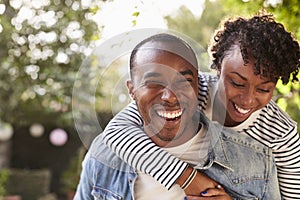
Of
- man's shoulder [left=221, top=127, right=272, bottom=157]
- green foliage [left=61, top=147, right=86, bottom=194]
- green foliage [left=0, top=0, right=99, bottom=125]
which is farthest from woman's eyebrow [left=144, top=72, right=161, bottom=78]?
green foliage [left=61, top=147, right=86, bottom=194]

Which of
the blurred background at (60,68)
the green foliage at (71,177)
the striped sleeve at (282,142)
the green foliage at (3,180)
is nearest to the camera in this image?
the striped sleeve at (282,142)

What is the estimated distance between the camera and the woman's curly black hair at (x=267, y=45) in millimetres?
1314

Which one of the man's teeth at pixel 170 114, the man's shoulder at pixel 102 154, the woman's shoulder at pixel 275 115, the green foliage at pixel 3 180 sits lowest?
the green foliage at pixel 3 180

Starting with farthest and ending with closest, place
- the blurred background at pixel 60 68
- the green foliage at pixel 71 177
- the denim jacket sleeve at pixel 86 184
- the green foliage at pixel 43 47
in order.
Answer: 1. the green foliage at pixel 71 177
2. the green foliage at pixel 43 47
3. the blurred background at pixel 60 68
4. the denim jacket sleeve at pixel 86 184

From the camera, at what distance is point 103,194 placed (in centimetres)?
147

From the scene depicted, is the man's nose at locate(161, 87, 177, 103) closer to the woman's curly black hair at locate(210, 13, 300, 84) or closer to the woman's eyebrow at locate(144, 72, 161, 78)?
the woman's eyebrow at locate(144, 72, 161, 78)

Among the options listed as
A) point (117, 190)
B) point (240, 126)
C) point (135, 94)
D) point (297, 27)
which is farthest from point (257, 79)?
point (297, 27)

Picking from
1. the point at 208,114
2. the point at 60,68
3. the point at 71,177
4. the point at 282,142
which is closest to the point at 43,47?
the point at 60,68

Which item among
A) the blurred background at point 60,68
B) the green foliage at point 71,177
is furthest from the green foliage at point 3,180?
the green foliage at point 71,177

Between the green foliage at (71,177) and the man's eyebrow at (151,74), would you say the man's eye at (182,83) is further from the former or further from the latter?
the green foliage at (71,177)

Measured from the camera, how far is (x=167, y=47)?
129 centimetres

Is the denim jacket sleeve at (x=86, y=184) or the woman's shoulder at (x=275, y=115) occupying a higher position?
the woman's shoulder at (x=275, y=115)

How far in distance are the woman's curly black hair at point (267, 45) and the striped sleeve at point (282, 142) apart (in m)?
0.09

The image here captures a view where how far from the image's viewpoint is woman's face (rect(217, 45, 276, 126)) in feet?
4.39
